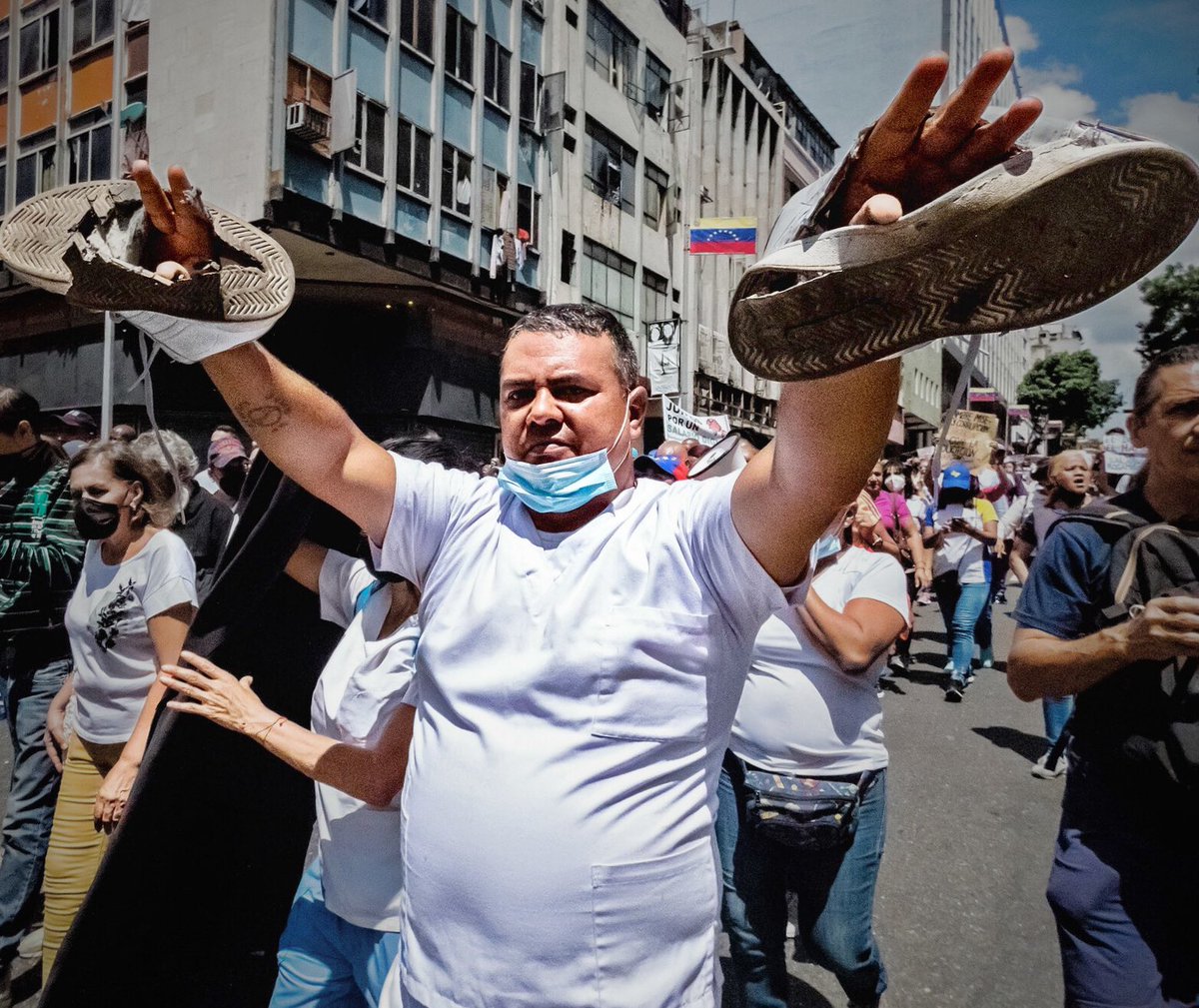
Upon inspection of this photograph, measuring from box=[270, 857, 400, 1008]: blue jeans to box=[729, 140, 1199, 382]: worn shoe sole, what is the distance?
5.71 ft

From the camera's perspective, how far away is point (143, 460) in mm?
3363

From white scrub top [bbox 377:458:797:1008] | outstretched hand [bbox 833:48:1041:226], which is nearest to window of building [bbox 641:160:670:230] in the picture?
white scrub top [bbox 377:458:797:1008]

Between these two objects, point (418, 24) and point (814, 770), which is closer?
point (814, 770)

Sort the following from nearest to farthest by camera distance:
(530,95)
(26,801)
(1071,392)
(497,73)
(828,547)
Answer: (828,547) < (26,801) < (497,73) < (530,95) < (1071,392)

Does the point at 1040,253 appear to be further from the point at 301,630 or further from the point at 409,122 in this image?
the point at 409,122

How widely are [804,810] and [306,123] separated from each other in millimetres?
14661

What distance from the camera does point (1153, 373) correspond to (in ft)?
7.64

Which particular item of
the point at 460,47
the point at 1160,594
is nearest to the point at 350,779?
the point at 1160,594

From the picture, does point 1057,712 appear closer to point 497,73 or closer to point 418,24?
point 418,24

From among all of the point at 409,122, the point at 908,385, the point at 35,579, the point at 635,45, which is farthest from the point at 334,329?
the point at 908,385

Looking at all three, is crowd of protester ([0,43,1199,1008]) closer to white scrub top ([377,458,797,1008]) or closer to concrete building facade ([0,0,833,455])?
white scrub top ([377,458,797,1008])

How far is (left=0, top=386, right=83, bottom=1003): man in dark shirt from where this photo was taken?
3.53 metres

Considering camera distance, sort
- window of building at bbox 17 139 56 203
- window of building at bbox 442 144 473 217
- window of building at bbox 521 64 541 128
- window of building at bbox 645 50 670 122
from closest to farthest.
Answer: window of building at bbox 17 139 56 203 → window of building at bbox 442 144 473 217 → window of building at bbox 521 64 541 128 → window of building at bbox 645 50 670 122

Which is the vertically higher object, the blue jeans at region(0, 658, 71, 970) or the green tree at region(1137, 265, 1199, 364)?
the green tree at region(1137, 265, 1199, 364)
